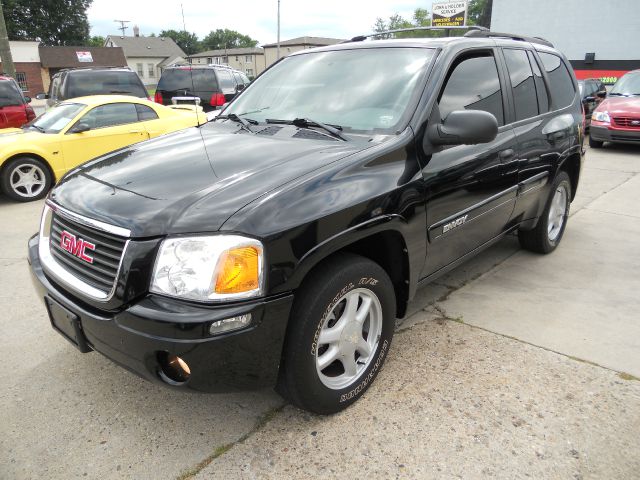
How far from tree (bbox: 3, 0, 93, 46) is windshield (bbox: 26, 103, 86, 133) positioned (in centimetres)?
6031

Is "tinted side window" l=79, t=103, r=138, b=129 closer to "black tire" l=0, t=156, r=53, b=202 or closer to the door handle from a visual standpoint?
"black tire" l=0, t=156, r=53, b=202

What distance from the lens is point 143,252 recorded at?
2.01 m

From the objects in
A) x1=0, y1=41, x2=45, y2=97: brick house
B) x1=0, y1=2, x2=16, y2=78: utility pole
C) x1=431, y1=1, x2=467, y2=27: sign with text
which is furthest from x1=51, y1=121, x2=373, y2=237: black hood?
x1=0, y1=41, x2=45, y2=97: brick house

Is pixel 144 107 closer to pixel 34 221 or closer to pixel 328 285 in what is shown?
pixel 34 221

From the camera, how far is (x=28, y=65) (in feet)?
155

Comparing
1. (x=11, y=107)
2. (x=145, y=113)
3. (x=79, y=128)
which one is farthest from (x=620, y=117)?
(x=11, y=107)

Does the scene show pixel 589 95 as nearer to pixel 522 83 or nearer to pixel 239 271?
pixel 522 83

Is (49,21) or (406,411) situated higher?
(49,21)

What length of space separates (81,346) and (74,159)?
236 inches

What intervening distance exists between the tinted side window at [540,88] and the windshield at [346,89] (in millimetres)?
1443

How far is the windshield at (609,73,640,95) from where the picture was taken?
11.1 meters

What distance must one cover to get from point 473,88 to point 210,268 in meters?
2.23

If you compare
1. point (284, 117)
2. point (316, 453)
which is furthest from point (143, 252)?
point (284, 117)

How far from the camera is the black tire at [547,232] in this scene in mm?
4453
